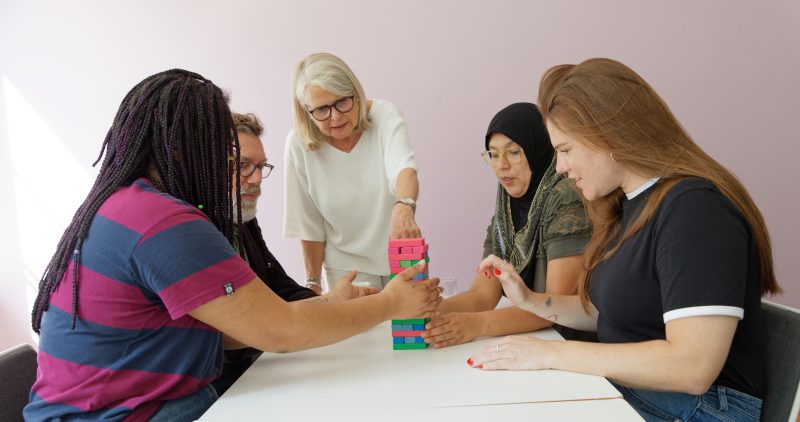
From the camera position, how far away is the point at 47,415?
1445 millimetres

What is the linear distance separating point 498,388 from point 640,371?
0.32 meters

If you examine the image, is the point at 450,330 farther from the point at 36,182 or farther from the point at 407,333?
the point at 36,182

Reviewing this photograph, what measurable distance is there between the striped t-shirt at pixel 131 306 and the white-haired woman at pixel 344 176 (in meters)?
1.28

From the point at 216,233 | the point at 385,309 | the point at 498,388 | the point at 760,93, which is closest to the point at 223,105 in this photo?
the point at 216,233

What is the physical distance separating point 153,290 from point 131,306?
9 cm

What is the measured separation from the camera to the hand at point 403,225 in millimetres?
2248

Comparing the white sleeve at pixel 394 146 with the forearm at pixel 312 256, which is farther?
the forearm at pixel 312 256

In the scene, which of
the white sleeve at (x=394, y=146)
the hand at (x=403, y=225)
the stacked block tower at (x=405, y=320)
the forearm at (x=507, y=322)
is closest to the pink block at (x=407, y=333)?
the stacked block tower at (x=405, y=320)

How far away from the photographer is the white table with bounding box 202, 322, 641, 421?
4.41ft

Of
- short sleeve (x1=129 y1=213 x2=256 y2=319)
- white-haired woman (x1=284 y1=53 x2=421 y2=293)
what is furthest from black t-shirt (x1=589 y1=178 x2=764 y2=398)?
white-haired woman (x1=284 y1=53 x2=421 y2=293)

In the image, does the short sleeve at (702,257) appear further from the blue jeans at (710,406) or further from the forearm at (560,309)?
the forearm at (560,309)

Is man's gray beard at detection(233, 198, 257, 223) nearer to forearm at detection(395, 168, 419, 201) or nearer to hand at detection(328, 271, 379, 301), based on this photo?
hand at detection(328, 271, 379, 301)

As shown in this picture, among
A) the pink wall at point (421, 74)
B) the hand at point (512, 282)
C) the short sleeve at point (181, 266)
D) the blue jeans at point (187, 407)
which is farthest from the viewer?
the pink wall at point (421, 74)

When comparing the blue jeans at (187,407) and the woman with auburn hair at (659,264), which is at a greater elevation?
the woman with auburn hair at (659,264)
